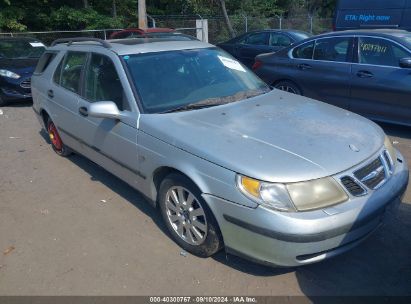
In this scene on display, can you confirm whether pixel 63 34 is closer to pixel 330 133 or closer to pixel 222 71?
pixel 222 71

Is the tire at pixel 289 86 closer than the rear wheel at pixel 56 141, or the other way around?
the rear wheel at pixel 56 141

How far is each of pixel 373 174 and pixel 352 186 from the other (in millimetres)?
292

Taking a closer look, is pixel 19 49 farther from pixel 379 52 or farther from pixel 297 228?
pixel 297 228

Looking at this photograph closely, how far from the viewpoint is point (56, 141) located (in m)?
5.59

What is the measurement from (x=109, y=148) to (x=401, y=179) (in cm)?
258

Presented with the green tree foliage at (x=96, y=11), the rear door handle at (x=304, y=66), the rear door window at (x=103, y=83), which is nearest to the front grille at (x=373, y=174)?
the rear door window at (x=103, y=83)

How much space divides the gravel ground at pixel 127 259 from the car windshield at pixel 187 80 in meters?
1.16

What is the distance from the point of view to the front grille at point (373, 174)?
2.84m

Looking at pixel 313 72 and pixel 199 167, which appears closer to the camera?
pixel 199 167

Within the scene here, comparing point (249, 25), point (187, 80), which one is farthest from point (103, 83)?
point (249, 25)

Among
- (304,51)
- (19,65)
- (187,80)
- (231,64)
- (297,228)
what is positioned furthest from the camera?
(19,65)

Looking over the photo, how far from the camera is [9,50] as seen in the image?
1002 cm

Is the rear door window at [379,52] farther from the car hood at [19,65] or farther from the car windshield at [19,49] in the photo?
the car windshield at [19,49]

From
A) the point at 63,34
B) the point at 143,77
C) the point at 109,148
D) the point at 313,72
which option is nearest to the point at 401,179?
the point at 143,77
